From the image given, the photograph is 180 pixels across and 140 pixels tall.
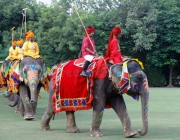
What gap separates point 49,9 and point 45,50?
4.02 metres

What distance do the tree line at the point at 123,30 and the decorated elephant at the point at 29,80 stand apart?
1089 inches

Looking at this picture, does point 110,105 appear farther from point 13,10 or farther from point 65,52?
point 13,10

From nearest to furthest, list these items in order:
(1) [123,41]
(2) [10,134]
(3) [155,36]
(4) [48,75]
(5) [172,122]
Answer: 1. (2) [10,134]
2. (5) [172,122]
3. (4) [48,75]
4. (3) [155,36]
5. (1) [123,41]

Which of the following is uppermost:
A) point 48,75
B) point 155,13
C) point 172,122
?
point 155,13

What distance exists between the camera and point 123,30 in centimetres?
4394

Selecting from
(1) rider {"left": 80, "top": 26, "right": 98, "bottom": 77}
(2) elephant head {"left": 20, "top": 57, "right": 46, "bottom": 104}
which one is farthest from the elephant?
(2) elephant head {"left": 20, "top": 57, "right": 46, "bottom": 104}

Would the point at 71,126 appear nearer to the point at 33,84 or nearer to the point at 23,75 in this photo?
the point at 33,84

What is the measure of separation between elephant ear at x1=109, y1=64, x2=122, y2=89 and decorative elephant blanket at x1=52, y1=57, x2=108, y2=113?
203mm

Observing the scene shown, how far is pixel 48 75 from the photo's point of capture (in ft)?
45.8

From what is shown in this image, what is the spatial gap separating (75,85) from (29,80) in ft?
10.8

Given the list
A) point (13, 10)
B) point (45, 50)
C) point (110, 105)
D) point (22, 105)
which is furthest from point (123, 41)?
point (110, 105)

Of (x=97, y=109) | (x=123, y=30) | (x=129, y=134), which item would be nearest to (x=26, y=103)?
(x=97, y=109)

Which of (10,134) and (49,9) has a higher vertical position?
(49,9)

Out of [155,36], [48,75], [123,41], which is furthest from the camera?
[123,41]
